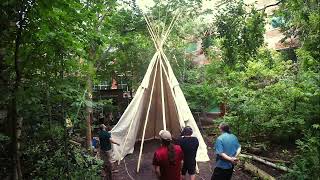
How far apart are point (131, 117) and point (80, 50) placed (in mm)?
3959

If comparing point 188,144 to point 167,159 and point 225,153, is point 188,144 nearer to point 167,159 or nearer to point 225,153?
point 225,153

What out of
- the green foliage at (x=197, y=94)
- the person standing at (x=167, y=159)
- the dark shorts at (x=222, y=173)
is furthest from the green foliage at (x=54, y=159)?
the green foliage at (x=197, y=94)

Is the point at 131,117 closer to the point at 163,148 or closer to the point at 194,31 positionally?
the point at 163,148

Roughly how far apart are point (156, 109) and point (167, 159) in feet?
19.8

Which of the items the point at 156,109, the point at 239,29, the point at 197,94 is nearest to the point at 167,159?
the point at 239,29

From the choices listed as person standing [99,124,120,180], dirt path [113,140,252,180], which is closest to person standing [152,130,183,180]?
person standing [99,124,120,180]

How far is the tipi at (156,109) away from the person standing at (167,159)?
366cm

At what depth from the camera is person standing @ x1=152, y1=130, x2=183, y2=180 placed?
438 cm

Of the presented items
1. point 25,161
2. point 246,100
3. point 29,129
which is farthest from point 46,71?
point 246,100

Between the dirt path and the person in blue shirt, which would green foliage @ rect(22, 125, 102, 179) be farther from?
the person in blue shirt

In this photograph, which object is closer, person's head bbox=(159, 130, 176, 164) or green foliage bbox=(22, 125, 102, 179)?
person's head bbox=(159, 130, 176, 164)

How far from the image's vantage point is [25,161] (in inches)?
232

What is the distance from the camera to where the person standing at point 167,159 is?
4375 mm

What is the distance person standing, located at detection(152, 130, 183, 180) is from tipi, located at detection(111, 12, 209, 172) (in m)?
3.66
